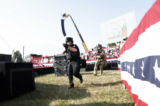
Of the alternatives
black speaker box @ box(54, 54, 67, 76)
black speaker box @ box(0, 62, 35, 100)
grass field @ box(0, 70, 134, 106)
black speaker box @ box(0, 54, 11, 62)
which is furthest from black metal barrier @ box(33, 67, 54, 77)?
grass field @ box(0, 70, 134, 106)

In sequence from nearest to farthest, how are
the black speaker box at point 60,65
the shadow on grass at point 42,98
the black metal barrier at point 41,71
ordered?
1. the shadow on grass at point 42,98
2. the black speaker box at point 60,65
3. the black metal barrier at point 41,71

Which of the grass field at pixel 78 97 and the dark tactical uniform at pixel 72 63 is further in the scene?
the dark tactical uniform at pixel 72 63

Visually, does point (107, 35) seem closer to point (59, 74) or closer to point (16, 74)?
point (59, 74)

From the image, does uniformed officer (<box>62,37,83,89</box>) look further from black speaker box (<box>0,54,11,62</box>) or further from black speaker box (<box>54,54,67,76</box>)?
black speaker box (<box>54,54,67,76</box>)

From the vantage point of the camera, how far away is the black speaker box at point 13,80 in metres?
2.81

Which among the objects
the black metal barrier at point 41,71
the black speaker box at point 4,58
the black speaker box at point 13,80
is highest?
the black speaker box at point 4,58

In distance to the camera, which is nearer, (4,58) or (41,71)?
(4,58)

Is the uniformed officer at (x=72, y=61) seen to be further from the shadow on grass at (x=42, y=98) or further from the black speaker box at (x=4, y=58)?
the black speaker box at (x=4, y=58)

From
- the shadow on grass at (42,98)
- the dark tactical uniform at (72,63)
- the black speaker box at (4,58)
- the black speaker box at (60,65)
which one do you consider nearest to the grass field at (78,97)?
the shadow on grass at (42,98)

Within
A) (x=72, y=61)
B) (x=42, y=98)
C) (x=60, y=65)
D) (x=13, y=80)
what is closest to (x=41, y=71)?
(x=60, y=65)

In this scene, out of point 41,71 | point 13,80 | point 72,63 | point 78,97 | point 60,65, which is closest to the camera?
point 78,97

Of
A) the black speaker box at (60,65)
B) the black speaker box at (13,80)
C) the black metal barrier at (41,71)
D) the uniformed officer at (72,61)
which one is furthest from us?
the black metal barrier at (41,71)

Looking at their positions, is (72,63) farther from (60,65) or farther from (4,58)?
(60,65)

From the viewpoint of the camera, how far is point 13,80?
299cm
